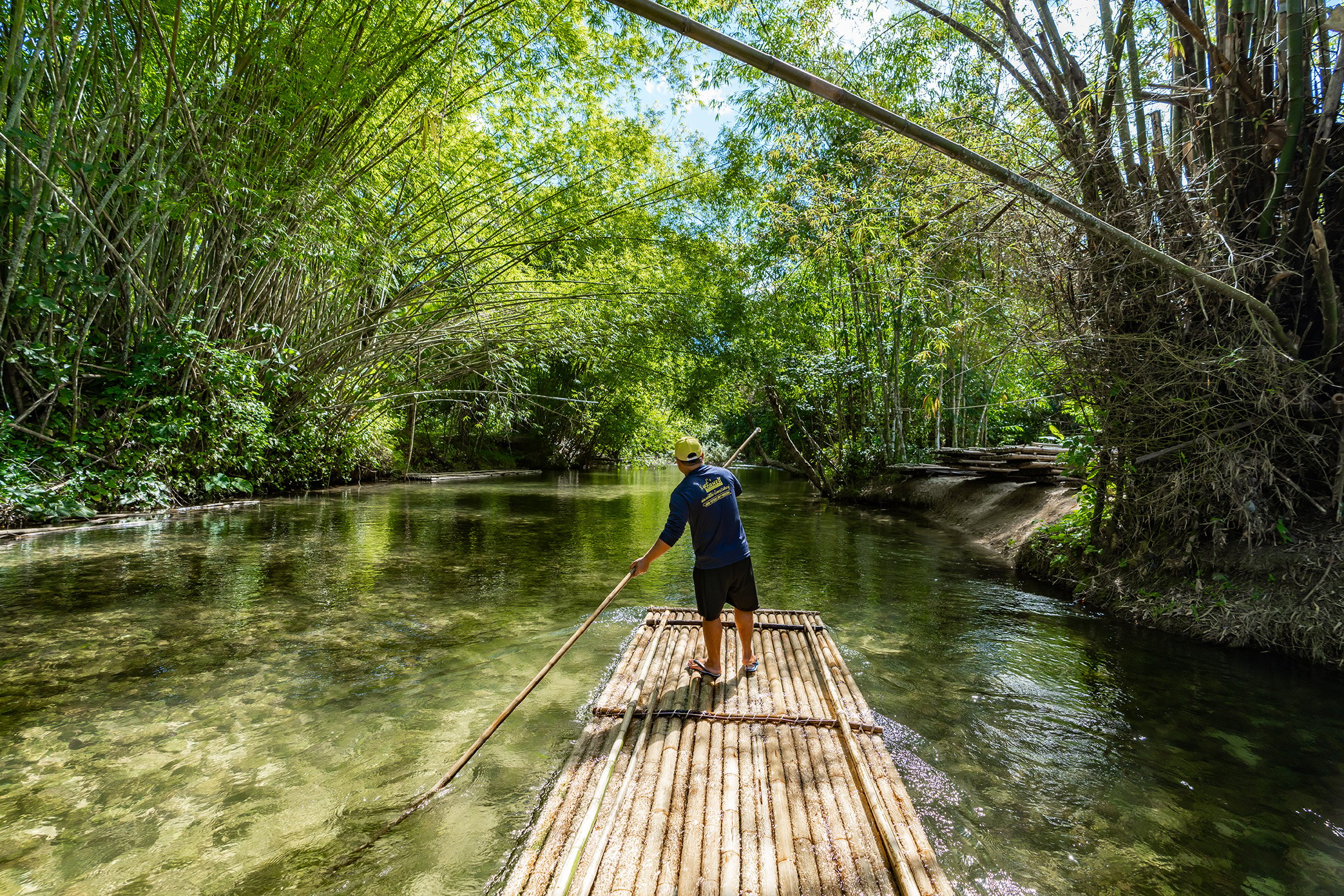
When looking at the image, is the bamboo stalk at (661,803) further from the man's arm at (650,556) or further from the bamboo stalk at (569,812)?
the man's arm at (650,556)

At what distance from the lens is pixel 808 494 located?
58.0 ft

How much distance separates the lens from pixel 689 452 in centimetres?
371

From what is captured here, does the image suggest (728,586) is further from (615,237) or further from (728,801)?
(615,237)

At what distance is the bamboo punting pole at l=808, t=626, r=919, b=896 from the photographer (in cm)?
178

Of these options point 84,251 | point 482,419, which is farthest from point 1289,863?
point 482,419

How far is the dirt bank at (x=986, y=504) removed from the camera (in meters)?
7.75

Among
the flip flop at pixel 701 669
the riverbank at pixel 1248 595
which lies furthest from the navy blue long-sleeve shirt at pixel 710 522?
the riverbank at pixel 1248 595

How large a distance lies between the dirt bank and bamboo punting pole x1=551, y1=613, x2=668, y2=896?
5713mm

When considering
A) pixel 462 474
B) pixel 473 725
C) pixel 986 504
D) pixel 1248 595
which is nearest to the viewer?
pixel 473 725

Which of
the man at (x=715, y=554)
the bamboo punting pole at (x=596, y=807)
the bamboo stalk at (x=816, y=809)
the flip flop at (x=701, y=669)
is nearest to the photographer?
the bamboo punting pole at (x=596, y=807)

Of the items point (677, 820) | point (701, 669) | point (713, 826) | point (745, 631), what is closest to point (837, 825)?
point (713, 826)

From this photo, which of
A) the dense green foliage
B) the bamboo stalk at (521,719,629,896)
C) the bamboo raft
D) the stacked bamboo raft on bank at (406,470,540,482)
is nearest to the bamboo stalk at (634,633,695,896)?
the bamboo raft

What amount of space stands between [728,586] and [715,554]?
0.67 feet

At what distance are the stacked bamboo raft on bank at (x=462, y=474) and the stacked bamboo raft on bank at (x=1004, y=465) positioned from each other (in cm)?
1207
